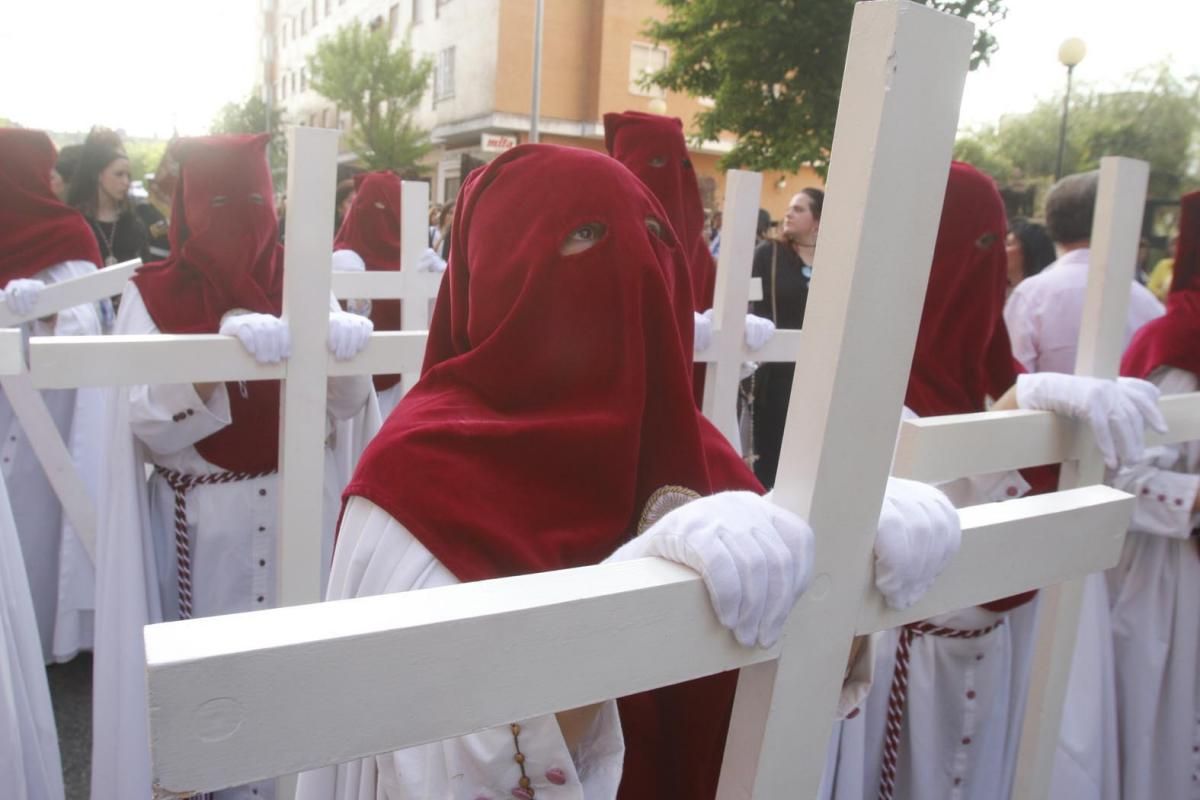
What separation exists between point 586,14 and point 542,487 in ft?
90.4

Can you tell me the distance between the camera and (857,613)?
39.5 inches

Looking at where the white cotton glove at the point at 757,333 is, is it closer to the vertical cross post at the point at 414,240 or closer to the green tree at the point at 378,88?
the vertical cross post at the point at 414,240

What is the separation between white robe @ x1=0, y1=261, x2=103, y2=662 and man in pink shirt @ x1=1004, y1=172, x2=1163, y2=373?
4.07 m

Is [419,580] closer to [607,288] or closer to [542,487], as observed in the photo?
[542,487]

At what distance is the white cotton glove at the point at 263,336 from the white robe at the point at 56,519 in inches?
97.9

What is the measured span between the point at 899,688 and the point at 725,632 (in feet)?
5.06

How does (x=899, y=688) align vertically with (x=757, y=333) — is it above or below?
below

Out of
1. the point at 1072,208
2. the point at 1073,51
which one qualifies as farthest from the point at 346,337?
the point at 1073,51

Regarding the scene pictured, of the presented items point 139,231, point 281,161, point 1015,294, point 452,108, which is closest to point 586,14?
point 452,108

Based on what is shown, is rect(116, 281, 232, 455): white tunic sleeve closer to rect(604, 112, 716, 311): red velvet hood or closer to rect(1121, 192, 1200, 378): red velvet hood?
rect(604, 112, 716, 311): red velvet hood

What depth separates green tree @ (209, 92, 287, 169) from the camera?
39.3 m

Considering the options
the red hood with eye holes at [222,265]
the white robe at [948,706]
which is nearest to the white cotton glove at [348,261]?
the red hood with eye holes at [222,265]

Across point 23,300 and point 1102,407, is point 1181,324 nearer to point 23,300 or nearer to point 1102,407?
point 1102,407

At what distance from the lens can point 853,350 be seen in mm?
903
